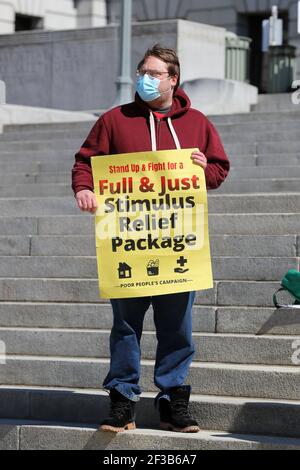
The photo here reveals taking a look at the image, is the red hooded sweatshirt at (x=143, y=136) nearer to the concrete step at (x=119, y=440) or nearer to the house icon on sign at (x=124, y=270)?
the house icon on sign at (x=124, y=270)

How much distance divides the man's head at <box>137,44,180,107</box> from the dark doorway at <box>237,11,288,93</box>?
2344 cm

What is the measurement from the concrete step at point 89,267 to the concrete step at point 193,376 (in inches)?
40.0

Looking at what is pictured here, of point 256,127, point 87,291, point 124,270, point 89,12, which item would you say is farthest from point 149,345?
point 89,12

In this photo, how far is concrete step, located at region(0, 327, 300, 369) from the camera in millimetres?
7438

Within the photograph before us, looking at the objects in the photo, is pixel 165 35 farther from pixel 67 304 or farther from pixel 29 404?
pixel 29 404

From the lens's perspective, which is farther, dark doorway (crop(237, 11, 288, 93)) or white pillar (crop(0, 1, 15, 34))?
dark doorway (crop(237, 11, 288, 93))

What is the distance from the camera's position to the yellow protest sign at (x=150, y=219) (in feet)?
21.1

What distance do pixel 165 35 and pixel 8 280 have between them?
9.68 m

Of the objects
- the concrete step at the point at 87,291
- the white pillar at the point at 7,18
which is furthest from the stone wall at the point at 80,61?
the concrete step at the point at 87,291

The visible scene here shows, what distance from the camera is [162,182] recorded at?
6.47 m

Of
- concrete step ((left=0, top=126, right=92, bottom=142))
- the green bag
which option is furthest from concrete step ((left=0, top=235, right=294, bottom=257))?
concrete step ((left=0, top=126, right=92, bottom=142))

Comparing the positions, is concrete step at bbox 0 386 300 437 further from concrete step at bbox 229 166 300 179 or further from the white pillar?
the white pillar

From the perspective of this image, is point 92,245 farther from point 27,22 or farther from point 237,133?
point 27,22

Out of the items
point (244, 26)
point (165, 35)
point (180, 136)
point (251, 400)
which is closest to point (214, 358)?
point (251, 400)
